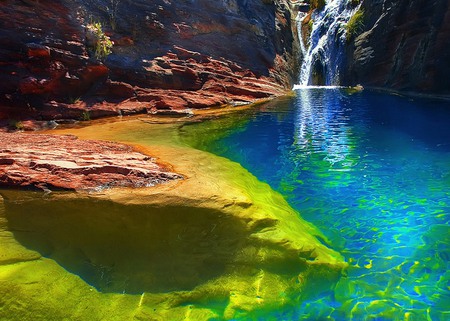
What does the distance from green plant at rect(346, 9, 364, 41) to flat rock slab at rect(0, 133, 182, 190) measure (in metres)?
30.0

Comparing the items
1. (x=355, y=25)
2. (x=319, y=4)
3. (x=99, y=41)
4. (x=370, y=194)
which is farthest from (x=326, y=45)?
(x=370, y=194)

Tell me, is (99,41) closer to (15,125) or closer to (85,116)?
(85,116)

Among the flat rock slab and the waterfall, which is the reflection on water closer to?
the flat rock slab

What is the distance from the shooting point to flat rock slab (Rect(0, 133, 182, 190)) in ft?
20.4

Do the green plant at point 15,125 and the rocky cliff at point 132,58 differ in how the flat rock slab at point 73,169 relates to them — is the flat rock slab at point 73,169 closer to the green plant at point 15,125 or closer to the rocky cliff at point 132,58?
the green plant at point 15,125

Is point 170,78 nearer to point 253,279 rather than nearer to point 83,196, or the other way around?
point 83,196

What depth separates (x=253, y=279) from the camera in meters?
4.66

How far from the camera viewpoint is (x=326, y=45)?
35031mm

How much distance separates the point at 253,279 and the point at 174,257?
119cm

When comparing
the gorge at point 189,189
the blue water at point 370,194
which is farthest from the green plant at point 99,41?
the blue water at point 370,194

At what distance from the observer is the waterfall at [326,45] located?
111ft

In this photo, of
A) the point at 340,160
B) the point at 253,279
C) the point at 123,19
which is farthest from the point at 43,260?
the point at 123,19

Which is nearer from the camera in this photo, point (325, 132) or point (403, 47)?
point (325, 132)

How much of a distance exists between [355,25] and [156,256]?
33.1m
